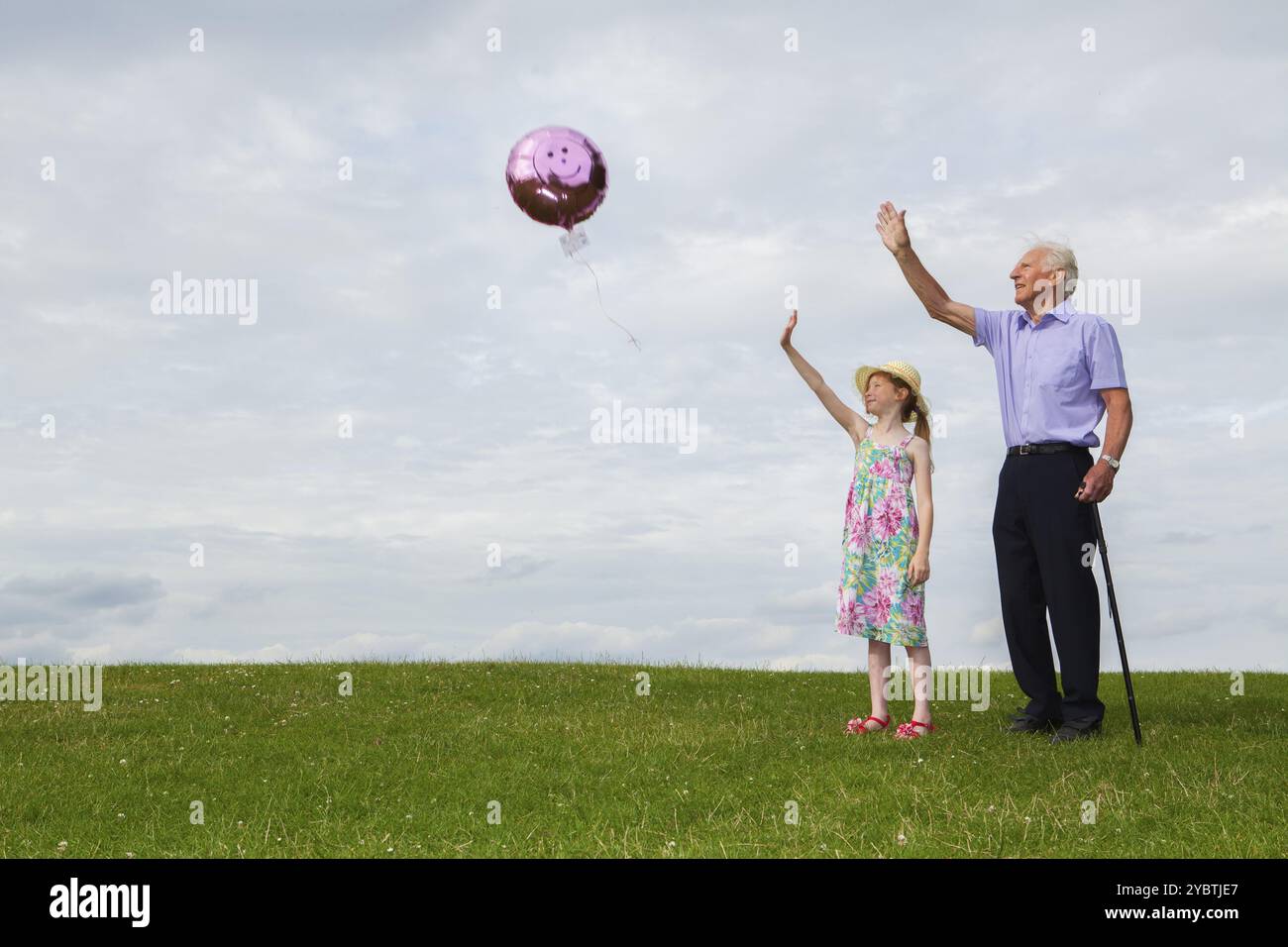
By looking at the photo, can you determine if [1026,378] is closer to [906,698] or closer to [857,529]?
[857,529]

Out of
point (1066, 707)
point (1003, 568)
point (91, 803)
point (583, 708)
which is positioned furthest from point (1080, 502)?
point (91, 803)

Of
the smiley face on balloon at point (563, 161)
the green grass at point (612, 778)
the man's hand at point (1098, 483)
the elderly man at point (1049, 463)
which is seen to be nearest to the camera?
the green grass at point (612, 778)

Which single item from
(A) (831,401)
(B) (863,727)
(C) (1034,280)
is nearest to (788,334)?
(A) (831,401)

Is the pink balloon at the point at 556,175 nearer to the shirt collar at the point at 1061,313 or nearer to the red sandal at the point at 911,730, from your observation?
the shirt collar at the point at 1061,313

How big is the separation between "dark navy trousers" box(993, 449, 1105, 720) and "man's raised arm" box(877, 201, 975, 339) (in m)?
1.49

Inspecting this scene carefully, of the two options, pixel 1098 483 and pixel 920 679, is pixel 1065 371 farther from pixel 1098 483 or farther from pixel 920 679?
pixel 920 679

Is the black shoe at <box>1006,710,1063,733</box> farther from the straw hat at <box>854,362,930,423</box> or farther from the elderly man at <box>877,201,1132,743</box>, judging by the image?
the straw hat at <box>854,362,930,423</box>

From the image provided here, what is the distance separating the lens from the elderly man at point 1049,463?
1007 centimetres

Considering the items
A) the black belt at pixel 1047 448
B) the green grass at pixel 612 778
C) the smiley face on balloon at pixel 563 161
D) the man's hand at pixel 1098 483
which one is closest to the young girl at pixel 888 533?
the green grass at pixel 612 778

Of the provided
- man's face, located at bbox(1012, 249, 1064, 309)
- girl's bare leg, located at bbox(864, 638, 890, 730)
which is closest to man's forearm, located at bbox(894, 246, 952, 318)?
man's face, located at bbox(1012, 249, 1064, 309)

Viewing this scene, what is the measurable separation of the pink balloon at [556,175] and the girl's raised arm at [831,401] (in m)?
2.28

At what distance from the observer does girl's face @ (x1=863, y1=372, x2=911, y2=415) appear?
10.6 meters

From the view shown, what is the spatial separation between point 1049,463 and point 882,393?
5.33 feet
